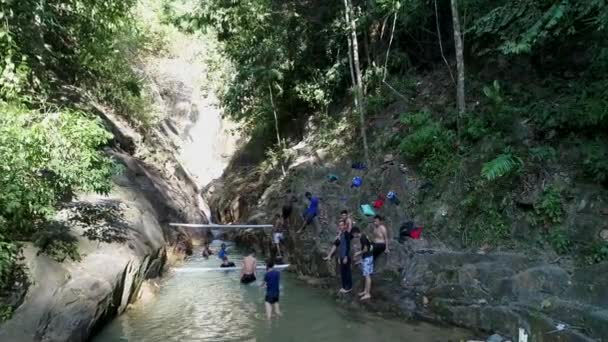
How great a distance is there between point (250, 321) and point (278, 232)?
5.32m

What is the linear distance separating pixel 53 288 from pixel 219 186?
1959 centimetres

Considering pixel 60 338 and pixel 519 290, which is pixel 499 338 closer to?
pixel 519 290

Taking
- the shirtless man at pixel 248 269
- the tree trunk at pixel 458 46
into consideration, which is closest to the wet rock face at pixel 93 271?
the shirtless man at pixel 248 269

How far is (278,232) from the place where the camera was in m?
15.2

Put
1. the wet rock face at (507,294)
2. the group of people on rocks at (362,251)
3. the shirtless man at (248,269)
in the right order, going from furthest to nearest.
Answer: the shirtless man at (248,269), the group of people on rocks at (362,251), the wet rock face at (507,294)

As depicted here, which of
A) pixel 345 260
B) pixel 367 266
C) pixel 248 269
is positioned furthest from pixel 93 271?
pixel 367 266

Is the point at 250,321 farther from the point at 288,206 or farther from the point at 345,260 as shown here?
the point at 288,206

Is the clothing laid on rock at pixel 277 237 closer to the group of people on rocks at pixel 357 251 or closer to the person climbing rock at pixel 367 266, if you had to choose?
the group of people on rocks at pixel 357 251

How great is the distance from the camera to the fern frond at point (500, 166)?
10359mm

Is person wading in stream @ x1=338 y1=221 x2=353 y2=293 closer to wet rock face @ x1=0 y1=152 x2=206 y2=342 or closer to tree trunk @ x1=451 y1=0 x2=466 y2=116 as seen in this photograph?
wet rock face @ x1=0 y1=152 x2=206 y2=342

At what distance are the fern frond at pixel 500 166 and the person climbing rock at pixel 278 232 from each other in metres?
6.72

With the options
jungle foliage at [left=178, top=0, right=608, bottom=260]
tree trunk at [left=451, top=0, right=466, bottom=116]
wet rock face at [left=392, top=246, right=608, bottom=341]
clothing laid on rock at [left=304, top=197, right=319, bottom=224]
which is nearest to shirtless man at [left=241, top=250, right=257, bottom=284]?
clothing laid on rock at [left=304, top=197, right=319, bottom=224]

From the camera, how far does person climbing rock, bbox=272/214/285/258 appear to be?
15.0 meters

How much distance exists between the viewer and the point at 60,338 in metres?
7.45
